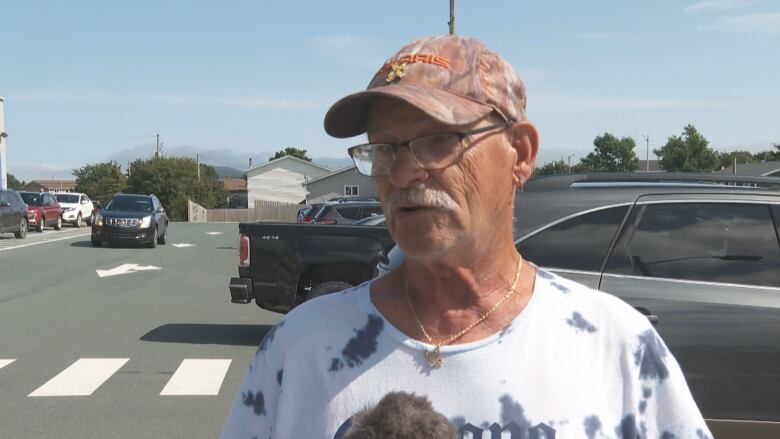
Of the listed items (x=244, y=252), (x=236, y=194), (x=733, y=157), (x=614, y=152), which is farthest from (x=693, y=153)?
(x=236, y=194)

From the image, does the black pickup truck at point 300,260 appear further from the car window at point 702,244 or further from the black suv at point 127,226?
the black suv at point 127,226

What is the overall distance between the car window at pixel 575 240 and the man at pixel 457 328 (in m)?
2.76

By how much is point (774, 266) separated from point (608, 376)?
126 inches

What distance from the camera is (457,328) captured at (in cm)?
157

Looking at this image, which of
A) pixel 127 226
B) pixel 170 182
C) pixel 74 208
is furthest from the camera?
pixel 170 182

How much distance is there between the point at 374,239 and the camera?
7469 millimetres

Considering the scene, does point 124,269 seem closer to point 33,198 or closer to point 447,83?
point 447,83

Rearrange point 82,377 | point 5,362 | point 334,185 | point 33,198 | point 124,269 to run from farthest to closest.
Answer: point 334,185
point 33,198
point 124,269
point 5,362
point 82,377

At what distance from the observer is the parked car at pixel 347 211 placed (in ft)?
58.6

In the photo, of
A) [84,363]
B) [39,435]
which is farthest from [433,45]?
[84,363]

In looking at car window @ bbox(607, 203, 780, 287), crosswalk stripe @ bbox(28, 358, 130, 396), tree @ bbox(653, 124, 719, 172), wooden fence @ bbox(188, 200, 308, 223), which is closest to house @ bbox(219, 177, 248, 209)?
wooden fence @ bbox(188, 200, 308, 223)

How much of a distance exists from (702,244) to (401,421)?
135 inches

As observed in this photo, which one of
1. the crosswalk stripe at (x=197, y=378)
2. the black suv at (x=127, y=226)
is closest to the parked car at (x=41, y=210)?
the black suv at (x=127, y=226)

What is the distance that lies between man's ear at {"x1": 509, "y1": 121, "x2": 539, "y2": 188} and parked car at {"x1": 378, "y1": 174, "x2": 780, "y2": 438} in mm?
2528
